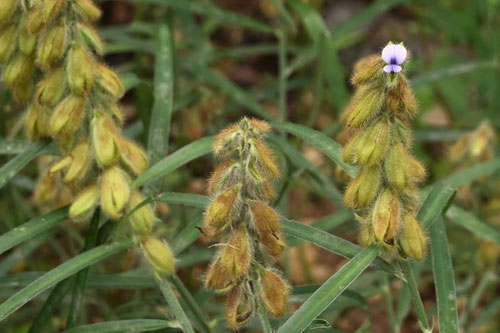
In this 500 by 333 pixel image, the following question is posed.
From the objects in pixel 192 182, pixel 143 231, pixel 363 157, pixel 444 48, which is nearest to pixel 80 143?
pixel 143 231

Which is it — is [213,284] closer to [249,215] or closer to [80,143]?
[249,215]

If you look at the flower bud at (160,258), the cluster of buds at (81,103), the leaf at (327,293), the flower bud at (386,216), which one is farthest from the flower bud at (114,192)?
the flower bud at (386,216)

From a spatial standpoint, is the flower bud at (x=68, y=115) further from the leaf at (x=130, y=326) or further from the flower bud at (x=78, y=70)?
the leaf at (x=130, y=326)

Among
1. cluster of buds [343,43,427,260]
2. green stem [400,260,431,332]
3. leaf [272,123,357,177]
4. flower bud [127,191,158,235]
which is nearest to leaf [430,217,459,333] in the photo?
green stem [400,260,431,332]

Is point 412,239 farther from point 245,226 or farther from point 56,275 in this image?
point 56,275

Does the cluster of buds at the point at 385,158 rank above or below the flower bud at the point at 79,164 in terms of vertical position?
below

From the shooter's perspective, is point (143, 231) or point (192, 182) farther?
point (192, 182)
